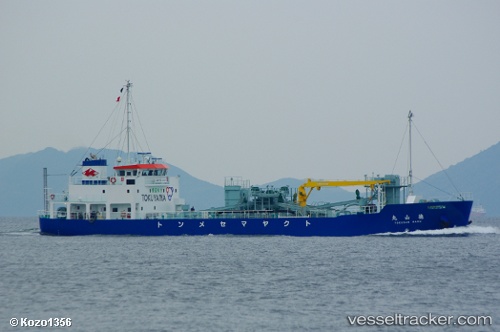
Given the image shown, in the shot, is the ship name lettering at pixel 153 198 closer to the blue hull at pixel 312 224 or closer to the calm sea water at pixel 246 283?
the blue hull at pixel 312 224

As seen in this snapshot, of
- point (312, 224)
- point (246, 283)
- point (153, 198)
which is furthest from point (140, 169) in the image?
point (246, 283)

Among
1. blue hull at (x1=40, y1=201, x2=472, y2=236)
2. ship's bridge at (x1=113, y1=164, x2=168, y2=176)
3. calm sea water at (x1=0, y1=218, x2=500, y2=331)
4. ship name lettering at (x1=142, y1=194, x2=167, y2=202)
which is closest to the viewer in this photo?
calm sea water at (x1=0, y1=218, x2=500, y2=331)

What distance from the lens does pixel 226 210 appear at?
63.9 metres

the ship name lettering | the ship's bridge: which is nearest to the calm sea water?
the ship name lettering

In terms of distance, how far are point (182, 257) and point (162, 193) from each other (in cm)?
1722

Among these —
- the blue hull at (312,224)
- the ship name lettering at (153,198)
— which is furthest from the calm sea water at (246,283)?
the ship name lettering at (153,198)

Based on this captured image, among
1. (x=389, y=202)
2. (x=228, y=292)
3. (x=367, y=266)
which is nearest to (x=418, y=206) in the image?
(x=389, y=202)

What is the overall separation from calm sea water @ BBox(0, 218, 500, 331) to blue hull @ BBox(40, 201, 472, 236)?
122 inches

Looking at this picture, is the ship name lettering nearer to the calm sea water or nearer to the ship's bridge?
the ship's bridge

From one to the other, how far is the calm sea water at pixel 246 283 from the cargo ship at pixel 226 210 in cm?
349

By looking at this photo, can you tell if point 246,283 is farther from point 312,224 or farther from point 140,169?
point 140,169

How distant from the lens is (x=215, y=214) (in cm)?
6319

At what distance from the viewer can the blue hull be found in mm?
59531

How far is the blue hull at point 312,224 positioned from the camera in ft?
195
